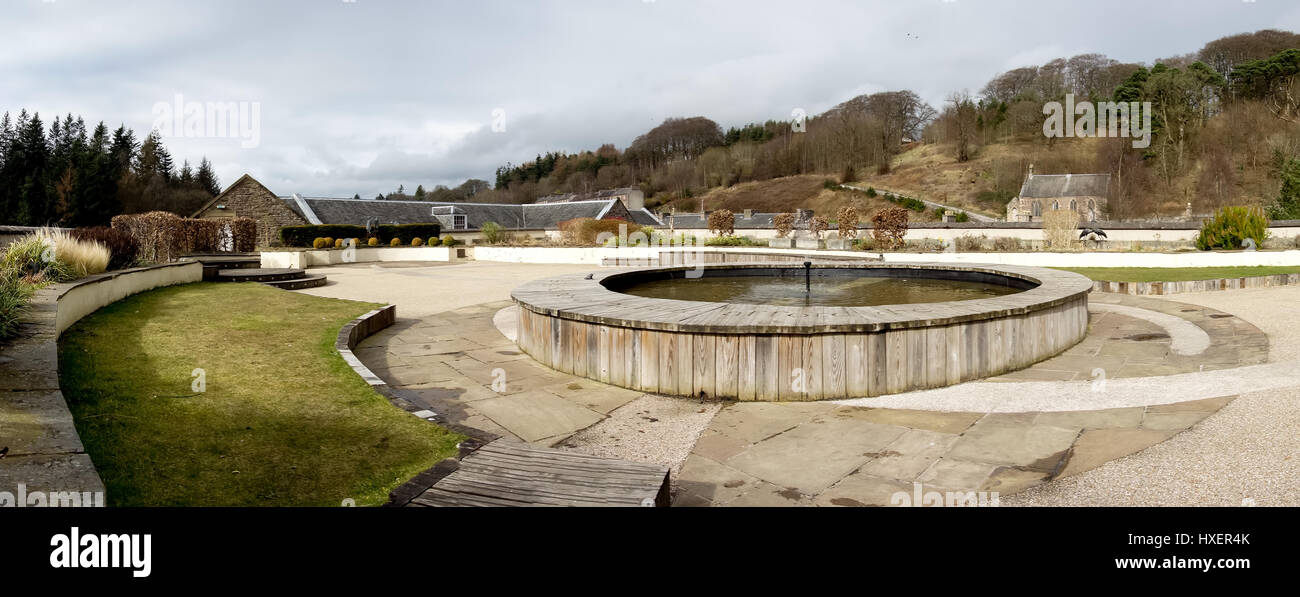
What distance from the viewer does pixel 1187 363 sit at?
669 cm

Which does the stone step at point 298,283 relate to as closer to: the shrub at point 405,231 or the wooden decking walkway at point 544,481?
the wooden decking walkway at point 544,481

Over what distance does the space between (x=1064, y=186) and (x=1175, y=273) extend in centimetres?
4522

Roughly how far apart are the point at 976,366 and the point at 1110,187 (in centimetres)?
5847

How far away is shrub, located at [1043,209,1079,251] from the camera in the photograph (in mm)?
21844

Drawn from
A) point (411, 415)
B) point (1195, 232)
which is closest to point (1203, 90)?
point (1195, 232)

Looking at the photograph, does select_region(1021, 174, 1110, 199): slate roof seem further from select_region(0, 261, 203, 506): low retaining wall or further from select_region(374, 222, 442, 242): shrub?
select_region(0, 261, 203, 506): low retaining wall

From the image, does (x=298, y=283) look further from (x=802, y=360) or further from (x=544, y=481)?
(x=544, y=481)

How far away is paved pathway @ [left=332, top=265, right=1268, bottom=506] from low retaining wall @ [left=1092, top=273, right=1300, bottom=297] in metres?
5.94

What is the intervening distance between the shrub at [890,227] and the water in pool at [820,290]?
1088 centimetres

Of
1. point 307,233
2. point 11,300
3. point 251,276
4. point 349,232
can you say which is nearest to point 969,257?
point 251,276

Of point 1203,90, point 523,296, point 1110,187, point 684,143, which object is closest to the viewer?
point 523,296

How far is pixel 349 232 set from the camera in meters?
35.9

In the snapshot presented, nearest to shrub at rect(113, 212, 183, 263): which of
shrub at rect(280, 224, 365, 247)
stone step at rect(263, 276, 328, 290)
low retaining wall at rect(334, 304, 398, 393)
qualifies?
stone step at rect(263, 276, 328, 290)
